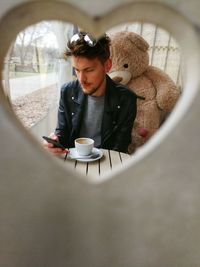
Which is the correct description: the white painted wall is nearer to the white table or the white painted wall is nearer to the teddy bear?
the white table

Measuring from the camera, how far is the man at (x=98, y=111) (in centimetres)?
110

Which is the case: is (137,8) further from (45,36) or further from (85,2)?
(45,36)

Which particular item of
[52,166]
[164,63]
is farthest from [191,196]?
[164,63]

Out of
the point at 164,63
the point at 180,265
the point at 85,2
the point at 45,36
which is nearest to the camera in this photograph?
the point at 85,2

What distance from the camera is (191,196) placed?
339 millimetres

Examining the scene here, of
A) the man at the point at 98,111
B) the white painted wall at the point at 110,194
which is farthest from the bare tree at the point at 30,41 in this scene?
the white painted wall at the point at 110,194

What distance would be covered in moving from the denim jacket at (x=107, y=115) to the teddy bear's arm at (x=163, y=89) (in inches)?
12.2

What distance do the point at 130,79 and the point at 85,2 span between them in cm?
126

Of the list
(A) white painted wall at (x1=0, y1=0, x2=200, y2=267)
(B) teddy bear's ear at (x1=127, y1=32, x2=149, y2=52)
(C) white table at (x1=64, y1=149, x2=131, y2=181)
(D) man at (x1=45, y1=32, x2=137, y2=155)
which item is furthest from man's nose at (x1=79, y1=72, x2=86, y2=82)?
(A) white painted wall at (x1=0, y1=0, x2=200, y2=267)

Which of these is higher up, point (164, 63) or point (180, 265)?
point (164, 63)

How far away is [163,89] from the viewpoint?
1.47m

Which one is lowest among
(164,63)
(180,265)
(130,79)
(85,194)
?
(180,265)

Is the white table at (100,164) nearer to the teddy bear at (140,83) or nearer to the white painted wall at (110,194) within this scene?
the white painted wall at (110,194)

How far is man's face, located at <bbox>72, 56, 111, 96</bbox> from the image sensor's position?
1011mm
